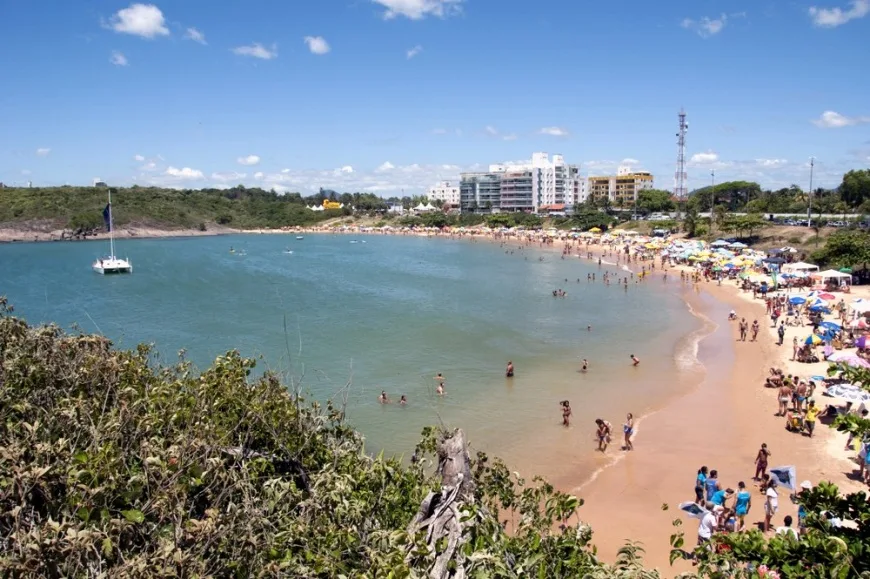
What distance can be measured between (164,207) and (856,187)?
423 feet

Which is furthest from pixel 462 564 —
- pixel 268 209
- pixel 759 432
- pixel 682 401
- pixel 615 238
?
pixel 268 209

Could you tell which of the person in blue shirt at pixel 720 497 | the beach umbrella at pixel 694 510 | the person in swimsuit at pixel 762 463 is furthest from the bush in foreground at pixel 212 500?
the person in swimsuit at pixel 762 463

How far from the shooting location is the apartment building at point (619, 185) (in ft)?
443

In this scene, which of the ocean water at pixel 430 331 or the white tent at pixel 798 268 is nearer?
the ocean water at pixel 430 331

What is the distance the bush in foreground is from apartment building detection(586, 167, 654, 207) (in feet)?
427

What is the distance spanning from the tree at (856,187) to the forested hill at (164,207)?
101874 mm

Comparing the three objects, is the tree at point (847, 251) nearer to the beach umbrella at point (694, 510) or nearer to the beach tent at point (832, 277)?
the beach tent at point (832, 277)

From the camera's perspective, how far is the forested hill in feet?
381

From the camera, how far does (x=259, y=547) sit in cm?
502

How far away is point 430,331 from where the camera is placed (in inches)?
1292

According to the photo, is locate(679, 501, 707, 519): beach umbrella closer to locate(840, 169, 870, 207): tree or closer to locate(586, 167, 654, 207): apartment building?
locate(840, 169, 870, 207): tree

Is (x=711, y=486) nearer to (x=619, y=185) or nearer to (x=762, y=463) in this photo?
(x=762, y=463)

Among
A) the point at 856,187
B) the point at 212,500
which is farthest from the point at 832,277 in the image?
the point at 856,187

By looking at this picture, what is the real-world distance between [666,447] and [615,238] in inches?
2651
